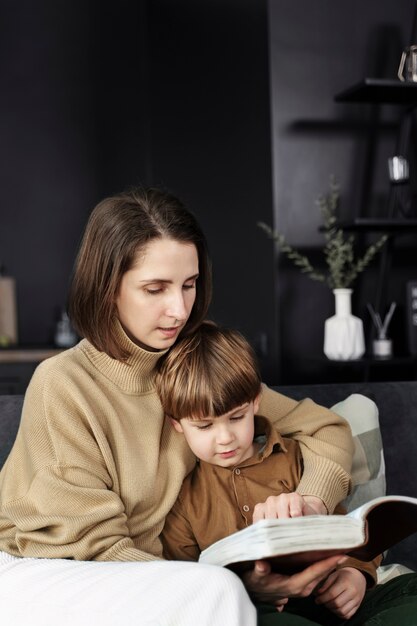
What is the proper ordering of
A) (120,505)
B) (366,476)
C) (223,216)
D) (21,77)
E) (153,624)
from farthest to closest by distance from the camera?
(21,77) → (223,216) → (366,476) → (120,505) → (153,624)

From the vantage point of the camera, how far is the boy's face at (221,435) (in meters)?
1.78

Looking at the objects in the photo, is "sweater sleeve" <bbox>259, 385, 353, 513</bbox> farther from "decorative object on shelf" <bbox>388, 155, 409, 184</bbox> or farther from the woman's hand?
"decorative object on shelf" <bbox>388, 155, 409, 184</bbox>

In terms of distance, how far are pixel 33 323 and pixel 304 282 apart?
2114 millimetres

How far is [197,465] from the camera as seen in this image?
75.3 inches

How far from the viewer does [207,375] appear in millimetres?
1767

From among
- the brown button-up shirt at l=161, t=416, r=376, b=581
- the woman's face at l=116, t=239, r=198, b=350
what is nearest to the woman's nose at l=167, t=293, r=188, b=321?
the woman's face at l=116, t=239, r=198, b=350

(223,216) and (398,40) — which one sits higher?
(398,40)

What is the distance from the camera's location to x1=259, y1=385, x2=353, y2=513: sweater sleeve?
1824 mm

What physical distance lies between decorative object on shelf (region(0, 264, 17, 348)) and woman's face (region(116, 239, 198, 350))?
3.77 meters

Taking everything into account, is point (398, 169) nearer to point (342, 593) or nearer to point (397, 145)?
point (397, 145)

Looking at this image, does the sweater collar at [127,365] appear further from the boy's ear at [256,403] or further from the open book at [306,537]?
the open book at [306,537]

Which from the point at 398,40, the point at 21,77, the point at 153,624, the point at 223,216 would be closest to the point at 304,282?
the point at 223,216

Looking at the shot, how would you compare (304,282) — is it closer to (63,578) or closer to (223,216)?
(223,216)

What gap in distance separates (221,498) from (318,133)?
2631 mm
